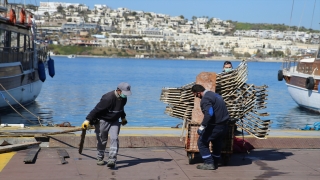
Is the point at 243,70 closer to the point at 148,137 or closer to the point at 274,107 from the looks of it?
the point at 148,137

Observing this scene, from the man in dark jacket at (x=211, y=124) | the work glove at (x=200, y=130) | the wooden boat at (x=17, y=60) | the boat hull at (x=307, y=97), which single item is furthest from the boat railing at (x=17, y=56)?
the work glove at (x=200, y=130)

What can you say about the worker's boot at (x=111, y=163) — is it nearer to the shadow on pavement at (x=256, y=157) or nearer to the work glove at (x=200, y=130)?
the work glove at (x=200, y=130)

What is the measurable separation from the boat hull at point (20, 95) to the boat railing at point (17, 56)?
1072 millimetres

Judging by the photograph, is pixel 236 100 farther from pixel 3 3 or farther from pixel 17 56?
pixel 3 3

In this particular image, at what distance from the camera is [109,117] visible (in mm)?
10742

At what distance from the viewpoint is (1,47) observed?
962 inches

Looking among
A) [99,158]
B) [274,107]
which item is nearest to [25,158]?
[99,158]

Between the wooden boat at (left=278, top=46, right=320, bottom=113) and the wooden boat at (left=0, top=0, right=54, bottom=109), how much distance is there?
→ 14.0m

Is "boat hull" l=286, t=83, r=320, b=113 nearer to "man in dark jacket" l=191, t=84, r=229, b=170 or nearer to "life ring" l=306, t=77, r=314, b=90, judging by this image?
"life ring" l=306, t=77, r=314, b=90

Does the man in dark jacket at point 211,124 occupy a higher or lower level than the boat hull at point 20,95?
higher

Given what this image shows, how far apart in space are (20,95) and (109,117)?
18897 mm

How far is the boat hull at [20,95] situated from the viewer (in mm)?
25498

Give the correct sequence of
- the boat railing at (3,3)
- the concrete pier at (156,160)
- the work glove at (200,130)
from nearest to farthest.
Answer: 1. the concrete pier at (156,160)
2. the work glove at (200,130)
3. the boat railing at (3,3)

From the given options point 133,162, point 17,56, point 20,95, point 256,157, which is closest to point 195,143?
point 133,162
